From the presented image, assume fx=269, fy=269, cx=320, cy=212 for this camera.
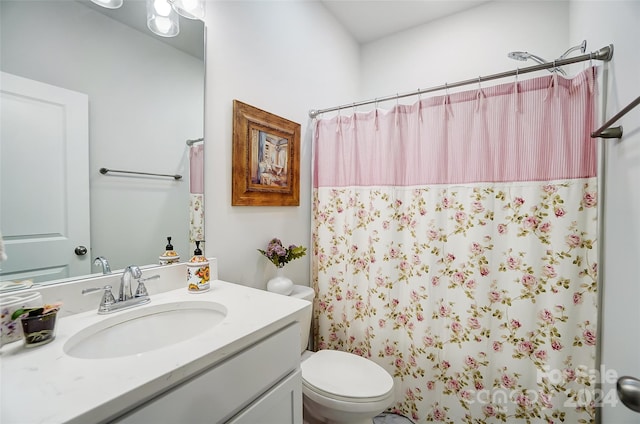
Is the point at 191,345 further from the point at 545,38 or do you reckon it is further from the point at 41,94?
the point at 545,38

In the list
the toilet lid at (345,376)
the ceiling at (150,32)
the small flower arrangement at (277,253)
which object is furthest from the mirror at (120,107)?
the toilet lid at (345,376)

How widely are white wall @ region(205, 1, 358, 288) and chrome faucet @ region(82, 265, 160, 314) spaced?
34 cm

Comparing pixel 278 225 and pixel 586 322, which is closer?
pixel 586 322

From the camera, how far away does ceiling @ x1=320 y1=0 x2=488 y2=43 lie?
1995mm

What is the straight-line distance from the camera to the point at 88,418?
17.5 inches

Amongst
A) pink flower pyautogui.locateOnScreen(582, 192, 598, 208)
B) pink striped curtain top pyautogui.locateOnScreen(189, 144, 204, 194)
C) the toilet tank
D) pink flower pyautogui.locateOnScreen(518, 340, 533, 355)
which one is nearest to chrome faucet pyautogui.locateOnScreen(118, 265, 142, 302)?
pink striped curtain top pyautogui.locateOnScreen(189, 144, 204, 194)

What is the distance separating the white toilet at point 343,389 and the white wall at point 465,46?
75.6 inches

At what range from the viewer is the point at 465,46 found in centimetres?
207

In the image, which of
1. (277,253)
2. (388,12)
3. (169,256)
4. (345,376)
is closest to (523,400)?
(345,376)

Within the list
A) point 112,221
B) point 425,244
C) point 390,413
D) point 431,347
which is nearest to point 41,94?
point 112,221

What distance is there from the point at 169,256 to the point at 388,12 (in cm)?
230

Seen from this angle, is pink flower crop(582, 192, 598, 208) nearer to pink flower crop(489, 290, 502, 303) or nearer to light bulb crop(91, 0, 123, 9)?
pink flower crop(489, 290, 502, 303)

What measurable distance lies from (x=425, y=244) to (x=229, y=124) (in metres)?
1.22

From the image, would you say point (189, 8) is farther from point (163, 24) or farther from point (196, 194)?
point (196, 194)
